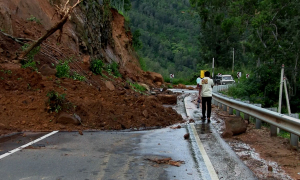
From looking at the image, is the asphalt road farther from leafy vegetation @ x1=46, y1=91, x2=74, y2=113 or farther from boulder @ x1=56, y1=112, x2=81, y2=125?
leafy vegetation @ x1=46, y1=91, x2=74, y2=113

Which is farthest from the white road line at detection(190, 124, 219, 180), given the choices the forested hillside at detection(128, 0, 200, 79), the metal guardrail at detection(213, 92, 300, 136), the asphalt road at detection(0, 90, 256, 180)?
the forested hillside at detection(128, 0, 200, 79)

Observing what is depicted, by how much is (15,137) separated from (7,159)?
231cm

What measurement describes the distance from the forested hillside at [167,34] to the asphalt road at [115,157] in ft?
214

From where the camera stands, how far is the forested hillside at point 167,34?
322 feet

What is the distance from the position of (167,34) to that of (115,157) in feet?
377

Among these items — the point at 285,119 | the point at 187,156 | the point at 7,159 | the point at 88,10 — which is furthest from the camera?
the point at 88,10

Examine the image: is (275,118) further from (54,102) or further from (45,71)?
(45,71)

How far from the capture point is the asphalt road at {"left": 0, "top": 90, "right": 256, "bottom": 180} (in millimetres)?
5522

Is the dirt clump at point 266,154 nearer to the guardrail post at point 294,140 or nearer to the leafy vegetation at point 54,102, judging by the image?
the guardrail post at point 294,140

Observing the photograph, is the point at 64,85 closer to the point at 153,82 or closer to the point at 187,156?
the point at 187,156

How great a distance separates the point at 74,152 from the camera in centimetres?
701

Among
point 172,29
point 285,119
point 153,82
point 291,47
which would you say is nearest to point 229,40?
point 153,82

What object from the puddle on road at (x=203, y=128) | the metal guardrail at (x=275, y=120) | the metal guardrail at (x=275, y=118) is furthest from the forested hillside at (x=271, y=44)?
the metal guardrail at (x=275, y=120)

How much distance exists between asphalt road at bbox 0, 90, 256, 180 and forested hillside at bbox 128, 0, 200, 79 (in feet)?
214
